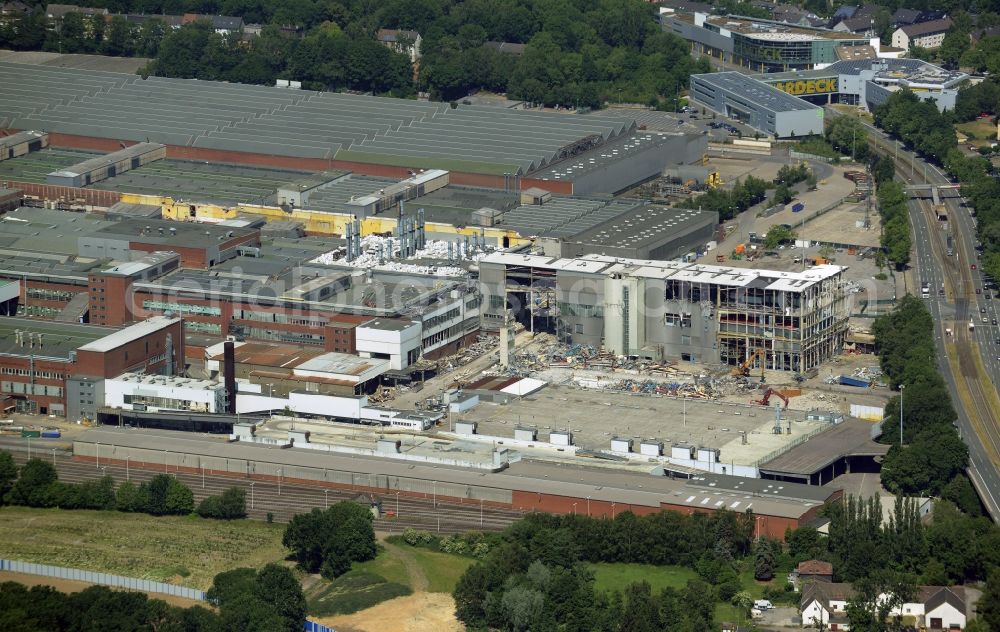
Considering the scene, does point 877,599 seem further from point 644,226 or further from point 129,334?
point 644,226

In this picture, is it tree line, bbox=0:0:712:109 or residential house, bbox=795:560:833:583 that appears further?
tree line, bbox=0:0:712:109

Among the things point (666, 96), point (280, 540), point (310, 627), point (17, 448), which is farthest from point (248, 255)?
point (666, 96)

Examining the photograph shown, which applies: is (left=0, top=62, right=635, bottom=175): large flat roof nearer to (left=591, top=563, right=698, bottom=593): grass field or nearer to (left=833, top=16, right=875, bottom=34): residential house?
(left=833, top=16, right=875, bottom=34): residential house

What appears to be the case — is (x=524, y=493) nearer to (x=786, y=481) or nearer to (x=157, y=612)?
(x=786, y=481)

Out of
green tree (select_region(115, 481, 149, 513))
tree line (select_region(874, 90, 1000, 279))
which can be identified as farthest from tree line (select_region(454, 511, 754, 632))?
tree line (select_region(874, 90, 1000, 279))

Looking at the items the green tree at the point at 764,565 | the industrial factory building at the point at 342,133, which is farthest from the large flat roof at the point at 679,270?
the green tree at the point at 764,565

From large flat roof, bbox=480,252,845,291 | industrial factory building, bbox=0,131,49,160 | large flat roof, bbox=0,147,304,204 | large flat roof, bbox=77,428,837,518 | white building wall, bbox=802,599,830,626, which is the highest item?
industrial factory building, bbox=0,131,49,160

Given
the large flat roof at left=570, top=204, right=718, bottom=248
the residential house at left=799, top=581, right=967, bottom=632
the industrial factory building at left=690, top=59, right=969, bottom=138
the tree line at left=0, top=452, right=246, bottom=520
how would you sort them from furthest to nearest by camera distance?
the industrial factory building at left=690, top=59, right=969, bottom=138 → the large flat roof at left=570, top=204, right=718, bottom=248 → the tree line at left=0, top=452, right=246, bottom=520 → the residential house at left=799, top=581, right=967, bottom=632
